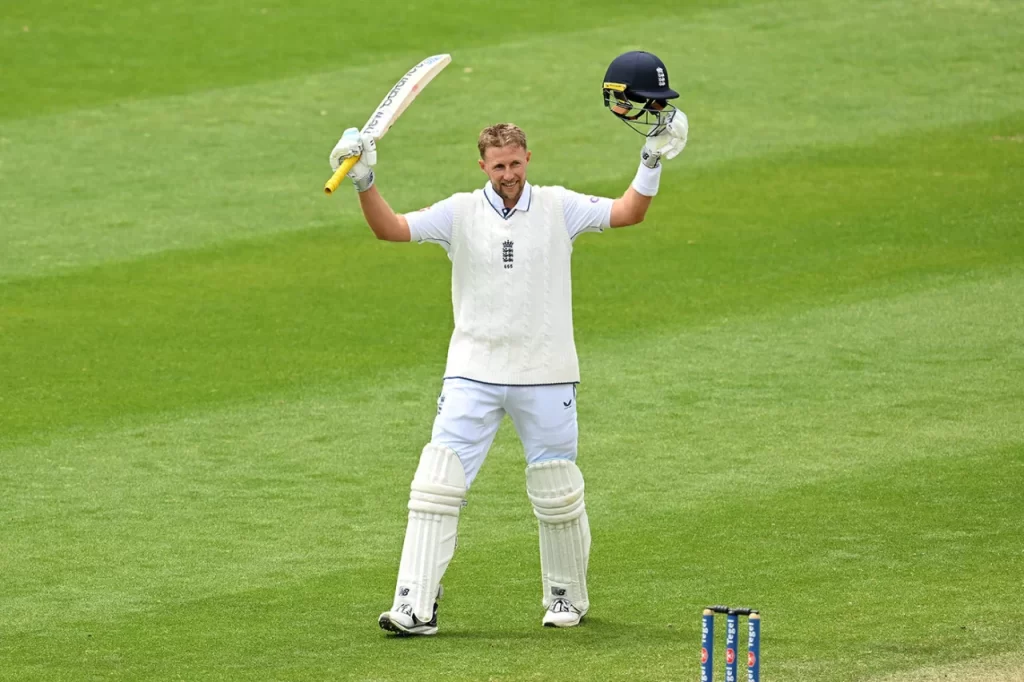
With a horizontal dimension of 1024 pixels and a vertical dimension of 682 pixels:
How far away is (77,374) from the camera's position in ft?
38.2

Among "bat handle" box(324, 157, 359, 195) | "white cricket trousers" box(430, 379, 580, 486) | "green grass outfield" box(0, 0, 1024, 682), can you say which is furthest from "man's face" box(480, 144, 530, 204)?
"green grass outfield" box(0, 0, 1024, 682)

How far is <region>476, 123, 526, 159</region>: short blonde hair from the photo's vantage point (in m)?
7.30

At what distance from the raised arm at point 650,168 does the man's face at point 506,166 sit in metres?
0.43

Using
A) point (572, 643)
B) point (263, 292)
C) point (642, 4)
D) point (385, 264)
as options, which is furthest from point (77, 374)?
point (642, 4)

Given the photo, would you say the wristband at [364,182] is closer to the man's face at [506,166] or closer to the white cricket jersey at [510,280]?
the white cricket jersey at [510,280]

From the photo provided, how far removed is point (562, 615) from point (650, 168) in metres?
1.93

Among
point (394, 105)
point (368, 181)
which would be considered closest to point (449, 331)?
point (394, 105)

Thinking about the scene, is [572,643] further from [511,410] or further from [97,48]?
[97,48]

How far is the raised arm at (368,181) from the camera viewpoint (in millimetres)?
7164

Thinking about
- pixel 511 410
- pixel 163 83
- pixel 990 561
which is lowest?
pixel 990 561

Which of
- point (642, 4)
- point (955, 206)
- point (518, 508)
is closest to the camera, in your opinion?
point (518, 508)

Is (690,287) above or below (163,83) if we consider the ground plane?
below

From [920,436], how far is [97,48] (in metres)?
12.9

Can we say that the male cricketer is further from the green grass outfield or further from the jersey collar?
the green grass outfield
